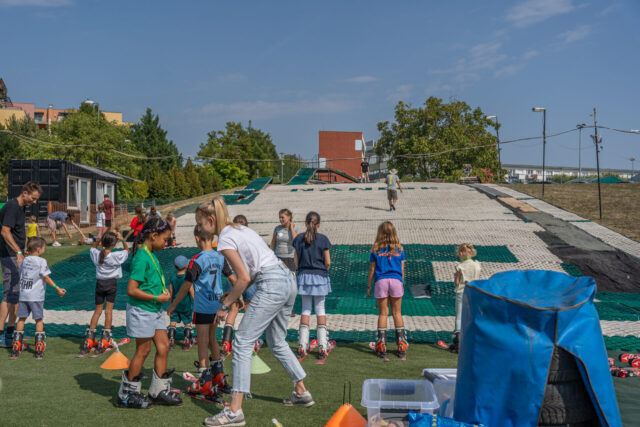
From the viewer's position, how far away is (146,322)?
4371 millimetres

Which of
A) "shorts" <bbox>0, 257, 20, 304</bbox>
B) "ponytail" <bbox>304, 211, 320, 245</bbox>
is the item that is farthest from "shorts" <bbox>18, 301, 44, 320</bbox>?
"ponytail" <bbox>304, 211, 320, 245</bbox>

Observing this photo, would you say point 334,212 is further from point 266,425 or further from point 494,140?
point 494,140

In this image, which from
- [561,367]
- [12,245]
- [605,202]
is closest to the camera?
[561,367]

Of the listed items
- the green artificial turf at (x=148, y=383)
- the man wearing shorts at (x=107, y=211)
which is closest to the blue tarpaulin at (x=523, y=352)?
the green artificial turf at (x=148, y=383)

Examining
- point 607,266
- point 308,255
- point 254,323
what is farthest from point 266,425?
point 607,266

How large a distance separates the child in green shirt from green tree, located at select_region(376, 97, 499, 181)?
4648cm

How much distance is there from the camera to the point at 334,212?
21734mm

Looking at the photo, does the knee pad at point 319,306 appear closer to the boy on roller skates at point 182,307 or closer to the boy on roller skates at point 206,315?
the boy on roller skates at point 182,307

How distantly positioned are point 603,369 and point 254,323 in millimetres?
2362

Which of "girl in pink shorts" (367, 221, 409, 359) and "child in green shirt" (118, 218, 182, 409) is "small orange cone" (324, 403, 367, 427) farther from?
"girl in pink shorts" (367, 221, 409, 359)

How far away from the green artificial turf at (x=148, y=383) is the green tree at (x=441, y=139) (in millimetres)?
44482

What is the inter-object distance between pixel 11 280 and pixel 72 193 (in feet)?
65.3

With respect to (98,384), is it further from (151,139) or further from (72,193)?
(151,139)

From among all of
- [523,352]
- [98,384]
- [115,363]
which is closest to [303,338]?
[115,363]
